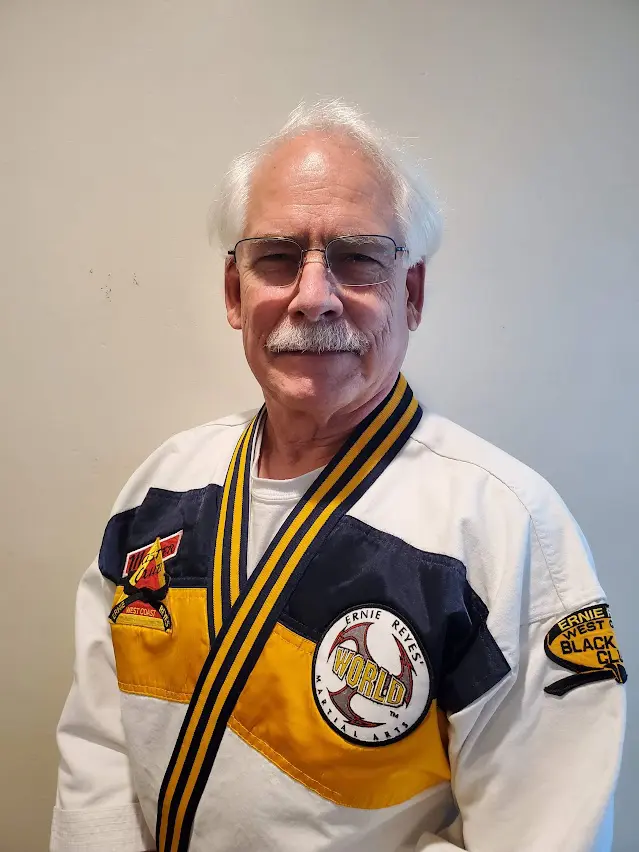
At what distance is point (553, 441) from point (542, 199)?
0.52 metres

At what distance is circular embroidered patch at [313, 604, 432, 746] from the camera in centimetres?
68

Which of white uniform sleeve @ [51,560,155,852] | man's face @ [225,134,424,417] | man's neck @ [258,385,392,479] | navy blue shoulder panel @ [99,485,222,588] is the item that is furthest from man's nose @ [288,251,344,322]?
white uniform sleeve @ [51,560,155,852]

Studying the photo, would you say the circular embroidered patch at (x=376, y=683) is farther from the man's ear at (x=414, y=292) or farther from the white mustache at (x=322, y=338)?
the man's ear at (x=414, y=292)

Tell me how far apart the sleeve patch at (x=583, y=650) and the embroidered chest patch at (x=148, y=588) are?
573 millimetres

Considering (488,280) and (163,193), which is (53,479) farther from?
(488,280)

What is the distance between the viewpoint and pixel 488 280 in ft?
3.69

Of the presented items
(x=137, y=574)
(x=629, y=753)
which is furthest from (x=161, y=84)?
(x=629, y=753)

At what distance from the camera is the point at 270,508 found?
86 cm

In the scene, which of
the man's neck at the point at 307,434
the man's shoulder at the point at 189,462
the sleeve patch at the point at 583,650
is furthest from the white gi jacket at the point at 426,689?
the man's shoulder at the point at 189,462

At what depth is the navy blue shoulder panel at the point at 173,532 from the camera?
2.83 ft

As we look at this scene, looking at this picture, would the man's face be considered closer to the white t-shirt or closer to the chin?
the chin

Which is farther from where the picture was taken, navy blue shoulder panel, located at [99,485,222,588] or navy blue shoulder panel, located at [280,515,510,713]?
navy blue shoulder panel, located at [99,485,222,588]

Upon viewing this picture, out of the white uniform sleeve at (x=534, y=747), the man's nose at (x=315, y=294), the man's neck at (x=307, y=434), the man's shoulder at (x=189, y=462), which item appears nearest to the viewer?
the white uniform sleeve at (x=534, y=747)

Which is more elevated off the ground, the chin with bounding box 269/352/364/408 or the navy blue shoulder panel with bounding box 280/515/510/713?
A: the chin with bounding box 269/352/364/408
